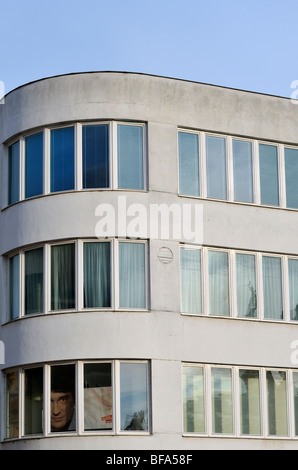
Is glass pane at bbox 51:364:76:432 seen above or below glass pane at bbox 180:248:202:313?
below

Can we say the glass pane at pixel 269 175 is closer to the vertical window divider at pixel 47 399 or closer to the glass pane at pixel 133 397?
the glass pane at pixel 133 397

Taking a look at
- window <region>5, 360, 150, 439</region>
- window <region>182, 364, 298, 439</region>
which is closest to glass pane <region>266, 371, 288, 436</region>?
window <region>182, 364, 298, 439</region>

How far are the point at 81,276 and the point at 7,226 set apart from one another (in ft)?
9.54

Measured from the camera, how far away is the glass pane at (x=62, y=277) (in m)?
24.8

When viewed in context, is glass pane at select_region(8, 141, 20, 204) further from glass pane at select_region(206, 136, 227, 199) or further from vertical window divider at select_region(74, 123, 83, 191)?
glass pane at select_region(206, 136, 227, 199)

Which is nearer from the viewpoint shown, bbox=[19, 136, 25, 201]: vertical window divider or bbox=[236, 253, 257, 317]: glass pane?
bbox=[19, 136, 25, 201]: vertical window divider

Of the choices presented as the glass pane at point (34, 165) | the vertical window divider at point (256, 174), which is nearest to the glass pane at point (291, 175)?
the vertical window divider at point (256, 174)

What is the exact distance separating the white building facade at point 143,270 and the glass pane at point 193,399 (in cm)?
4

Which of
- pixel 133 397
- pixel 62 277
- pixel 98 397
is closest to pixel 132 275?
pixel 62 277

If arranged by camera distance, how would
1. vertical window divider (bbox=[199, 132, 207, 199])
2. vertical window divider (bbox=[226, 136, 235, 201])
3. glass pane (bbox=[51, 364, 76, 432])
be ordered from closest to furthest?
glass pane (bbox=[51, 364, 76, 432])
vertical window divider (bbox=[199, 132, 207, 199])
vertical window divider (bbox=[226, 136, 235, 201])

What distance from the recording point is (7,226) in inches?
1033

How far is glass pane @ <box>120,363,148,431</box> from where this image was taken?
24000 mm

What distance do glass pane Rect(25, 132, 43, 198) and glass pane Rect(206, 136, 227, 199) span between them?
181 inches
